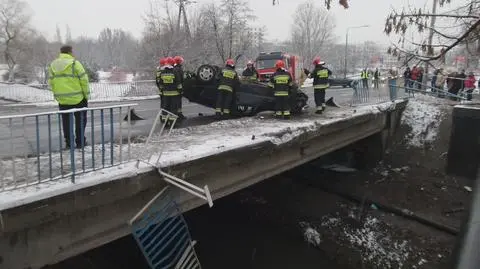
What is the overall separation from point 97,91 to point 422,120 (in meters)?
17.5

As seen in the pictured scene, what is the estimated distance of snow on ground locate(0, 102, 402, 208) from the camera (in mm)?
3824

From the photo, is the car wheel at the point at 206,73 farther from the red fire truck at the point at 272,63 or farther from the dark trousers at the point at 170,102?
the red fire truck at the point at 272,63

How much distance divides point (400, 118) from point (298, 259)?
6615mm

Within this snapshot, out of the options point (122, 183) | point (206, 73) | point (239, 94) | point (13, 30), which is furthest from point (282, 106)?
point (13, 30)

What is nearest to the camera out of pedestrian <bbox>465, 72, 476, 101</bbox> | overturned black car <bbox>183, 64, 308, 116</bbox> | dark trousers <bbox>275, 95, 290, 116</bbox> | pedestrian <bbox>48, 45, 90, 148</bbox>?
pedestrian <bbox>48, 45, 90, 148</bbox>

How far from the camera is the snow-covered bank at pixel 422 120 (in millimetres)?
11930

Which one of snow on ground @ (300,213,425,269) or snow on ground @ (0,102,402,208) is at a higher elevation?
snow on ground @ (0,102,402,208)

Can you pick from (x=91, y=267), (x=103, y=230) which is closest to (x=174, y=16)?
(x=91, y=267)

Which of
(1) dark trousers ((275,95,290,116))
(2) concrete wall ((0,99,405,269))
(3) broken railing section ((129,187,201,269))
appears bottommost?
(3) broken railing section ((129,187,201,269))

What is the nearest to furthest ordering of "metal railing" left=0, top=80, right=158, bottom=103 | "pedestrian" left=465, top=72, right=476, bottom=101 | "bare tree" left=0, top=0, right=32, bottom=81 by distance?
"pedestrian" left=465, top=72, right=476, bottom=101
"metal railing" left=0, top=80, right=158, bottom=103
"bare tree" left=0, top=0, right=32, bottom=81

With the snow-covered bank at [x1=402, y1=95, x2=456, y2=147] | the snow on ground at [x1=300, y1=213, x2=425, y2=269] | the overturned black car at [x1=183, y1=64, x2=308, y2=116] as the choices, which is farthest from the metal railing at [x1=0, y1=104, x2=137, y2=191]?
the snow-covered bank at [x1=402, y1=95, x2=456, y2=147]

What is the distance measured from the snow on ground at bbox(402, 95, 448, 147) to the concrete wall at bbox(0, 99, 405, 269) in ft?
23.7

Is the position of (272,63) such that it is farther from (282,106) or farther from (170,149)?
(170,149)

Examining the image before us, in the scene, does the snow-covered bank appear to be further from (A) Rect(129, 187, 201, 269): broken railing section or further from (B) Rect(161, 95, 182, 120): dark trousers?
(A) Rect(129, 187, 201, 269): broken railing section
